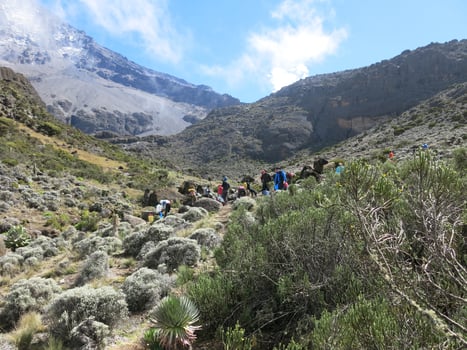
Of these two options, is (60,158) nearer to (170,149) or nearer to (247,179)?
(247,179)

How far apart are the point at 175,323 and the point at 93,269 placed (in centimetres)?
412

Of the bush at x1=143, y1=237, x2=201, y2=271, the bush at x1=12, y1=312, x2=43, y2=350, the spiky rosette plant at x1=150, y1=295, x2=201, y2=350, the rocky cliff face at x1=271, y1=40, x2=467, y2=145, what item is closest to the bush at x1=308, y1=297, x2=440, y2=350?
the spiky rosette plant at x1=150, y1=295, x2=201, y2=350

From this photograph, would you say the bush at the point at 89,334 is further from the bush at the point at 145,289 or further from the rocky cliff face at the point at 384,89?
the rocky cliff face at the point at 384,89

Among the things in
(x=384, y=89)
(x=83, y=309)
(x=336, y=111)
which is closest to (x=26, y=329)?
(x=83, y=309)

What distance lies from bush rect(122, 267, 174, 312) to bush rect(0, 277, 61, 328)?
60.7 inches

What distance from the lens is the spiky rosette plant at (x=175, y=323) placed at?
347 cm

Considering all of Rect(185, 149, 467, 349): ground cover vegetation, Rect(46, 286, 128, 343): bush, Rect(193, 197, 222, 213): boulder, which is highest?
Rect(185, 149, 467, 349): ground cover vegetation

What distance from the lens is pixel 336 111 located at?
9244cm

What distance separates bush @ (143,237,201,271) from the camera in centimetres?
690

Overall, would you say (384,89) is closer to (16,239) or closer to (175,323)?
(16,239)

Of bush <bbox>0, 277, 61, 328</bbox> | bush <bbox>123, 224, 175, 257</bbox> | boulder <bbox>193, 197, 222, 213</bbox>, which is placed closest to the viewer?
bush <bbox>0, 277, 61, 328</bbox>

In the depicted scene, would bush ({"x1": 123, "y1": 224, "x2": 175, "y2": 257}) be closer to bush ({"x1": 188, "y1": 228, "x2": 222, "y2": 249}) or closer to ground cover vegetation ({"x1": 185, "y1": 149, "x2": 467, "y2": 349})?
bush ({"x1": 188, "y1": 228, "x2": 222, "y2": 249})

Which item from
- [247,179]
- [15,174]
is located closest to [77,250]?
[15,174]

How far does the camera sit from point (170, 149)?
9469cm
